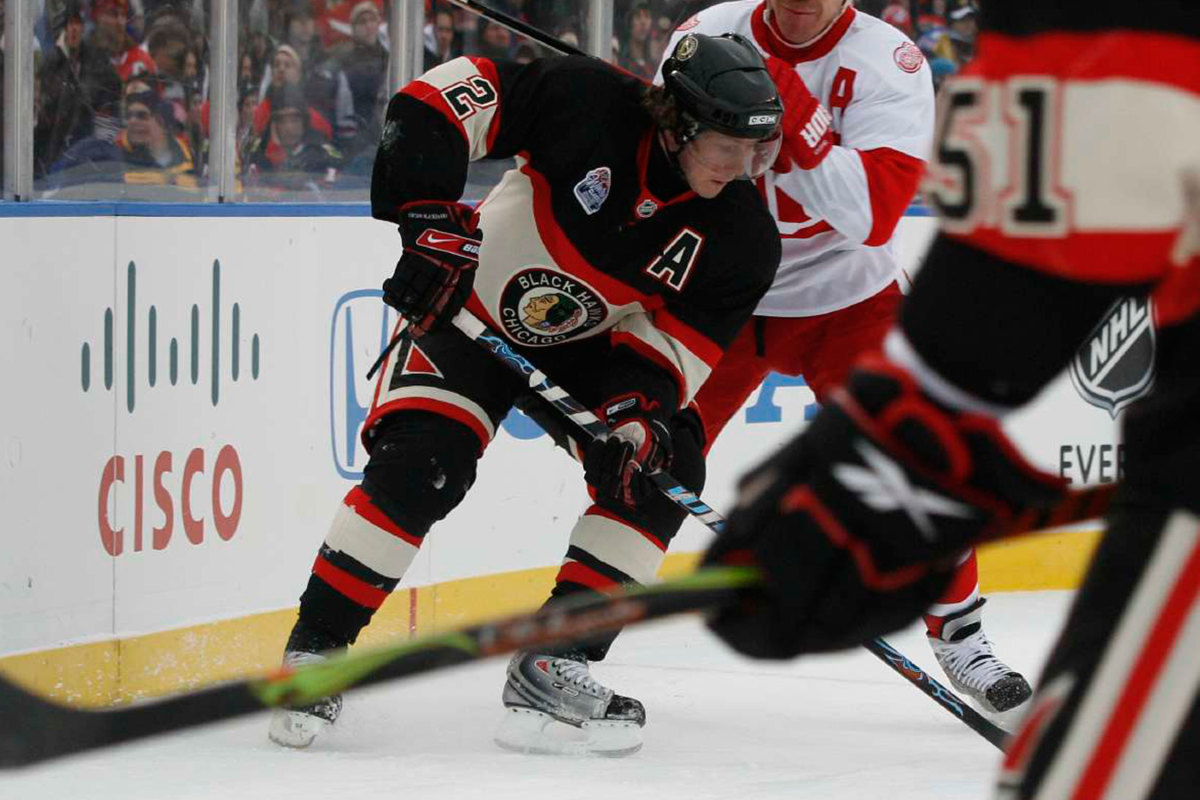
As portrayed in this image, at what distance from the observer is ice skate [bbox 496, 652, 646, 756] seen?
3000 mm

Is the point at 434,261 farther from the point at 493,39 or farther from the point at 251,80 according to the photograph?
the point at 493,39

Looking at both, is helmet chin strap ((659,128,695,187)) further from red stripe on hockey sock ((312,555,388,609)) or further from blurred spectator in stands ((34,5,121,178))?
blurred spectator in stands ((34,5,121,178))

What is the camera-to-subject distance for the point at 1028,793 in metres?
0.95

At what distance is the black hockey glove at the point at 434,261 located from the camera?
2826mm

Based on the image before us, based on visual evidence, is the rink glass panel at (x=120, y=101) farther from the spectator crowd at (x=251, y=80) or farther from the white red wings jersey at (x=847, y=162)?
the white red wings jersey at (x=847, y=162)

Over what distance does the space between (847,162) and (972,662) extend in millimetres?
892

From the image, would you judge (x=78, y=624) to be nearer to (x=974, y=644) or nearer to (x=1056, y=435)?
(x=974, y=644)

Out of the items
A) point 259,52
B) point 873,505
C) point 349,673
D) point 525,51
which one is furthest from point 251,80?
point 873,505

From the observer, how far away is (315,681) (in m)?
1.07

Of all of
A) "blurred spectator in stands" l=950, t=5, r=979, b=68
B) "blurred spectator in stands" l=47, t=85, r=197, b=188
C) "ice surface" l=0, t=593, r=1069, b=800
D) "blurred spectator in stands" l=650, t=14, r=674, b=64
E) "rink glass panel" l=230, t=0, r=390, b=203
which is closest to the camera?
Result: "ice surface" l=0, t=593, r=1069, b=800

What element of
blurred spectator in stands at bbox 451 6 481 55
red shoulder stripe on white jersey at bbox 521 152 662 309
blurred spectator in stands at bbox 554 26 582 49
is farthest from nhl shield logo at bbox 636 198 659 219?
blurred spectator in stands at bbox 554 26 582 49

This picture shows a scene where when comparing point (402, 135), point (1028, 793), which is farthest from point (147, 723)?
point (402, 135)

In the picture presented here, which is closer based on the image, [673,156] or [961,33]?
[673,156]

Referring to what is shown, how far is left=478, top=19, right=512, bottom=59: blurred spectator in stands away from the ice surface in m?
1.42
